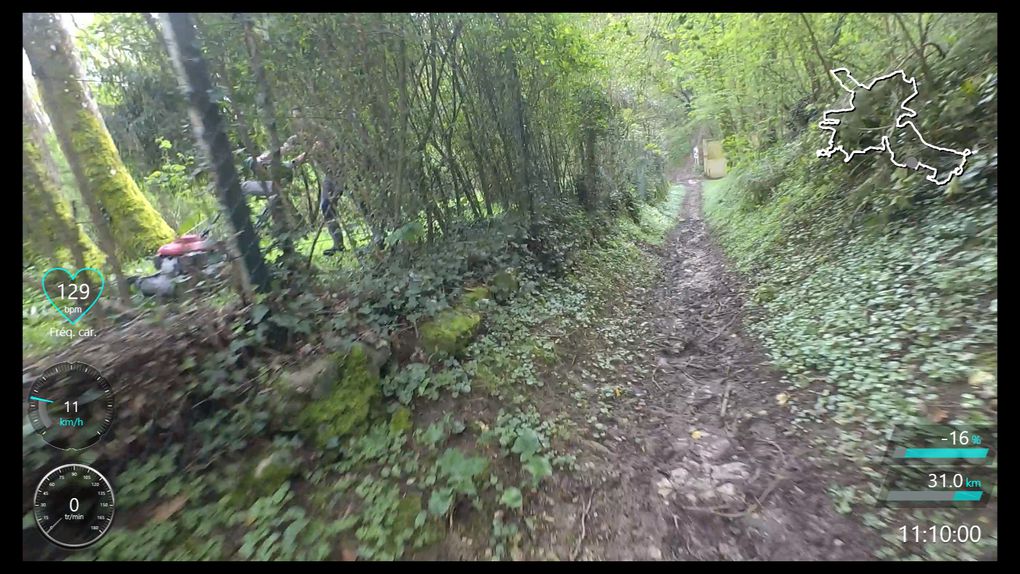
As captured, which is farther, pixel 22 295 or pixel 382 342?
pixel 382 342

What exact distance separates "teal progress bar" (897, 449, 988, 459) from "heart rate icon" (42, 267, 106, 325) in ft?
12.7

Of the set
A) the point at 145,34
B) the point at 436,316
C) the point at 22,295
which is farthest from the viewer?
the point at 436,316

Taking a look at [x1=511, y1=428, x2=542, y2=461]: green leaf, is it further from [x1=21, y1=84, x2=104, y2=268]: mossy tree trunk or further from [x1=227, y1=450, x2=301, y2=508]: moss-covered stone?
[x1=21, y1=84, x2=104, y2=268]: mossy tree trunk

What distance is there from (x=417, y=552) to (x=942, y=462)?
8.10 ft

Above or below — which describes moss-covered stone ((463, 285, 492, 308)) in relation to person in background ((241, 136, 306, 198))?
below

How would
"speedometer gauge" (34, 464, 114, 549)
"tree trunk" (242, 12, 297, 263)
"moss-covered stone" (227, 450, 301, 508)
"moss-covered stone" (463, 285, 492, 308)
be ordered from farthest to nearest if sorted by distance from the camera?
"moss-covered stone" (463, 285, 492, 308)
"tree trunk" (242, 12, 297, 263)
"moss-covered stone" (227, 450, 301, 508)
"speedometer gauge" (34, 464, 114, 549)

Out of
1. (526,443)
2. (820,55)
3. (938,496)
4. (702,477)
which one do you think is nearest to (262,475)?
(526,443)

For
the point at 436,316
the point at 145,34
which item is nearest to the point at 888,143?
the point at 436,316

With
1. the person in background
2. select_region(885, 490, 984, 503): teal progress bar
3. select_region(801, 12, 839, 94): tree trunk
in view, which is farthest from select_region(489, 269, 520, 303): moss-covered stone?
select_region(885, 490, 984, 503): teal progress bar

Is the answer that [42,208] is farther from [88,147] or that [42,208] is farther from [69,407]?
[69,407]

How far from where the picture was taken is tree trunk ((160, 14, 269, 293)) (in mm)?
2162

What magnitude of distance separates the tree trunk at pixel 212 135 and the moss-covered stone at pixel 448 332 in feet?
3.78

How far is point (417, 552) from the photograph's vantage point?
77.2 inches

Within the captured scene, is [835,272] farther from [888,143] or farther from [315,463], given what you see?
[315,463]
